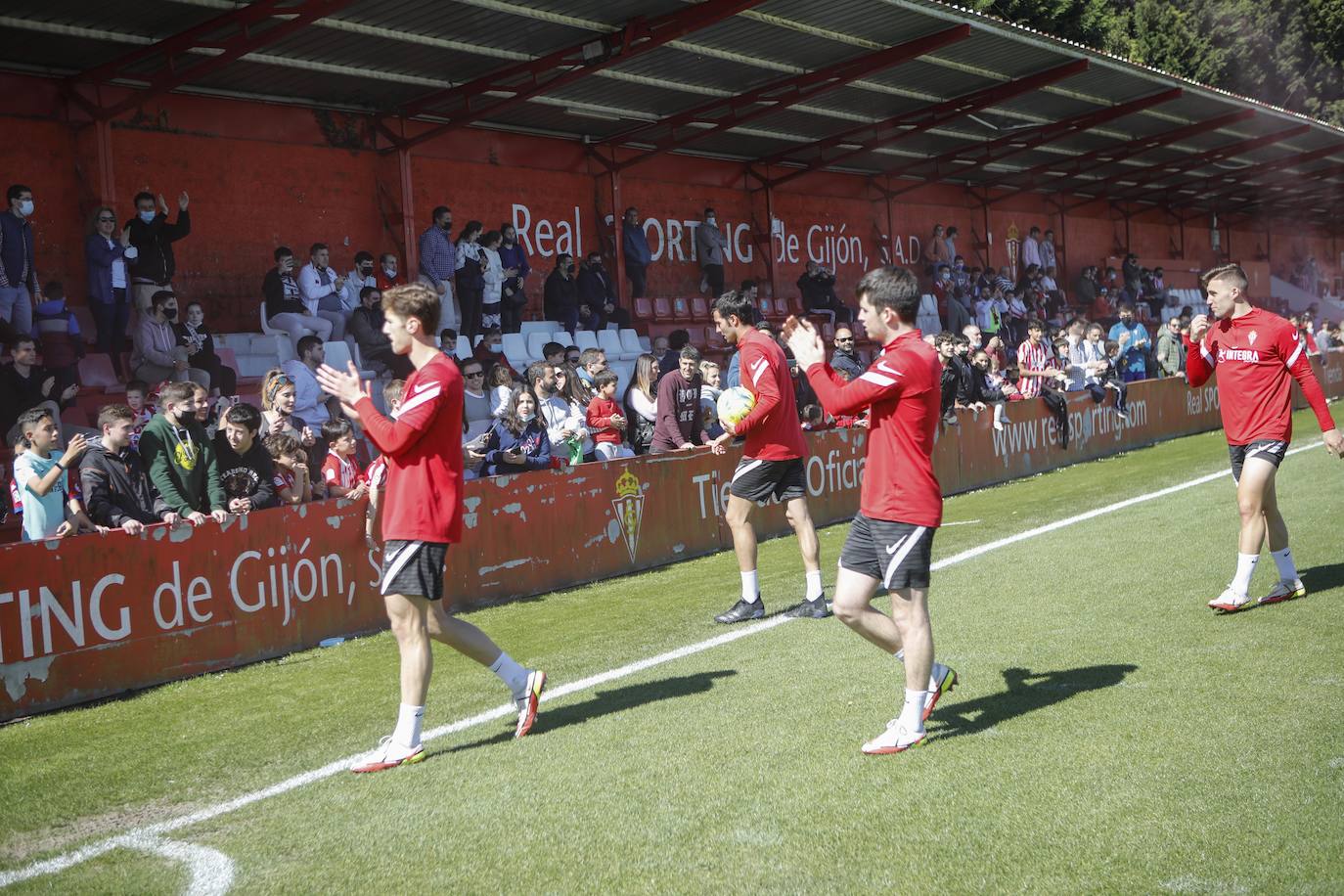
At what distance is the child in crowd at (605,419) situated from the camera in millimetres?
14367

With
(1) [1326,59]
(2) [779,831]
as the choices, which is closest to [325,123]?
(2) [779,831]

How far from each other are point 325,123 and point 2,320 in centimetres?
586

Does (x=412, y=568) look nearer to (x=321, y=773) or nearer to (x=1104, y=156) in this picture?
(x=321, y=773)

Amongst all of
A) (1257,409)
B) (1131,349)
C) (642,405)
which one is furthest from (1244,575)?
(1131,349)

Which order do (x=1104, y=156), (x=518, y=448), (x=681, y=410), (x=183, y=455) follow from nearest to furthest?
(x=183, y=455) < (x=518, y=448) < (x=681, y=410) < (x=1104, y=156)

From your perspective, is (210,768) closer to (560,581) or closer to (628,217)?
(560,581)

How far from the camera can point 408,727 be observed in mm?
5855

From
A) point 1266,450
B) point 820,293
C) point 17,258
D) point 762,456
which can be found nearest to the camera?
point 1266,450

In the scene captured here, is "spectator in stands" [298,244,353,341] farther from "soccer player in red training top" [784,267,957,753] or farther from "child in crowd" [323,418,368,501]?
"soccer player in red training top" [784,267,957,753]

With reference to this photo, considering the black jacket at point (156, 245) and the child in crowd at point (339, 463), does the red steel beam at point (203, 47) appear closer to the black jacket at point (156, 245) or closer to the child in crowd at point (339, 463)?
the black jacket at point (156, 245)

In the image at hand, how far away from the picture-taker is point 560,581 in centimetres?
1117

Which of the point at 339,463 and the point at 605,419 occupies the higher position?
the point at 605,419

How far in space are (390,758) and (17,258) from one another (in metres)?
10.2

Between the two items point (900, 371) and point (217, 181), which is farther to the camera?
point (217, 181)
